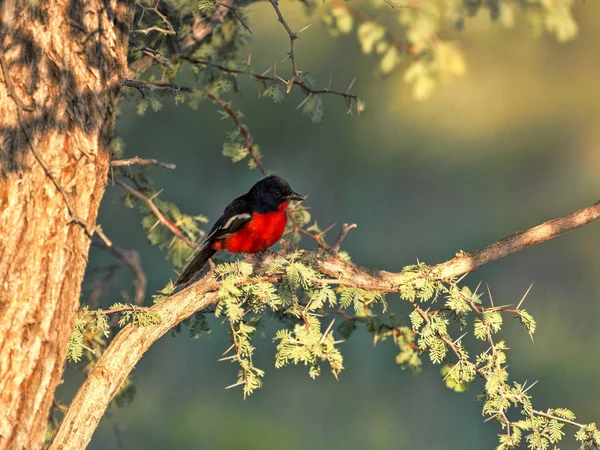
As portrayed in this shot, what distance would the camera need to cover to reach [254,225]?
613 cm

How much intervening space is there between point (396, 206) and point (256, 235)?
33.0 feet

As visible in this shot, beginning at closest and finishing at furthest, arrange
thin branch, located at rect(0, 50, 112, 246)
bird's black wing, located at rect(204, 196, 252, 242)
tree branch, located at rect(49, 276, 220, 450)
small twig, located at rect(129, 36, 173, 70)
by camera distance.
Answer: thin branch, located at rect(0, 50, 112, 246), tree branch, located at rect(49, 276, 220, 450), small twig, located at rect(129, 36, 173, 70), bird's black wing, located at rect(204, 196, 252, 242)

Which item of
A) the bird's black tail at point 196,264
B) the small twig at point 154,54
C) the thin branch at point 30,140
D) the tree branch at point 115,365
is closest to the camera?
the thin branch at point 30,140

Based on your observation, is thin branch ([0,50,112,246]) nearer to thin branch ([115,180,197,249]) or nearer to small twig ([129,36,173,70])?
small twig ([129,36,173,70])

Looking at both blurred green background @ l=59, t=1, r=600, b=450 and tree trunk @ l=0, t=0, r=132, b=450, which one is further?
blurred green background @ l=59, t=1, r=600, b=450

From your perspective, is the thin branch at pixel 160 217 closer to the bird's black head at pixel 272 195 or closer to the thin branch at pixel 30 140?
the bird's black head at pixel 272 195

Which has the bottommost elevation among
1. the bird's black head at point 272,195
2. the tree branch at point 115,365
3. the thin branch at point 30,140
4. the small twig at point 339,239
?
the tree branch at point 115,365

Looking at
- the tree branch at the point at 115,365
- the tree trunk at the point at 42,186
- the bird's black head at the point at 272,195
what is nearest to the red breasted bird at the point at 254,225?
the bird's black head at the point at 272,195

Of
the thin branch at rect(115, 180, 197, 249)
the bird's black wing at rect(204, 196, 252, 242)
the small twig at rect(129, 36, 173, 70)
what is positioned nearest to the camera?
the small twig at rect(129, 36, 173, 70)

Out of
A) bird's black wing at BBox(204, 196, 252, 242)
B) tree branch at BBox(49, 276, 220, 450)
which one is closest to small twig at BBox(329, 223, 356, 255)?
tree branch at BBox(49, 276, 220, 450)

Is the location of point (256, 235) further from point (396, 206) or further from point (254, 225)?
point (396, 206)

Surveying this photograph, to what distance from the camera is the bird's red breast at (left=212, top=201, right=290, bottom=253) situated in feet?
20.1

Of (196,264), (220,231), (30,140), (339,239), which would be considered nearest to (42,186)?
(30,140)

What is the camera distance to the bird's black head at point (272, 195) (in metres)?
6.24
